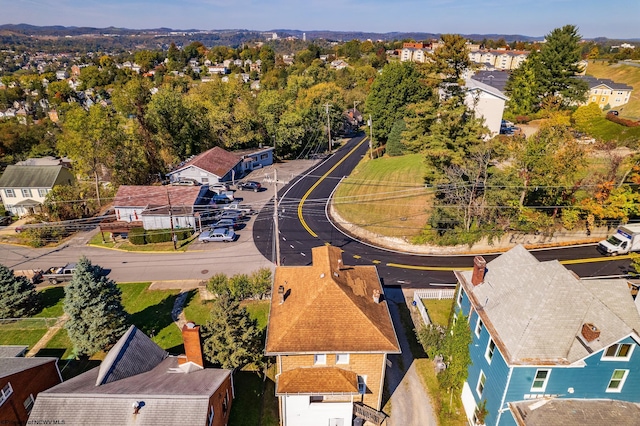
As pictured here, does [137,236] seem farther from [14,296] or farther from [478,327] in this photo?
[478,327]

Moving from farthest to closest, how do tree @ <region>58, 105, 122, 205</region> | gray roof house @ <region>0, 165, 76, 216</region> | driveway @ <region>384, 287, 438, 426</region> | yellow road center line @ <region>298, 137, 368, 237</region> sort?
1. gray roof house @ <region>0, 165, 76, 216</region>
2. tree @ <region>58, 105, 122, 205</region>
3. yellow road center line @ <region>298, 137, 368, 237</region>
4. driveway @ <region>384, 287, 438, 426</region>

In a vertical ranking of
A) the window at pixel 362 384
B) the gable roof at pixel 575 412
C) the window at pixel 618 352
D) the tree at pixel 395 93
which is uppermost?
the tree at pixel 395 93

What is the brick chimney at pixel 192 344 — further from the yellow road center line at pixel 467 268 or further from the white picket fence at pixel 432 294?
the yellow road center line at pixel 467 268

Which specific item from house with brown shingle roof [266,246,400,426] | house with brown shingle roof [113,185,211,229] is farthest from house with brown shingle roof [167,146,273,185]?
house with brown shingle roof [266,246,400,426]

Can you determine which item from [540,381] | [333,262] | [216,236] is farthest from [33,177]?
[540,381]

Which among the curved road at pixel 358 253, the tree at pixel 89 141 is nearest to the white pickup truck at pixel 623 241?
the curved road at pixel 358 253

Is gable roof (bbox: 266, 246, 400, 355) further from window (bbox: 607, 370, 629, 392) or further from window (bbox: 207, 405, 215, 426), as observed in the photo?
window (bbox: 607, 370, 629, 392)
